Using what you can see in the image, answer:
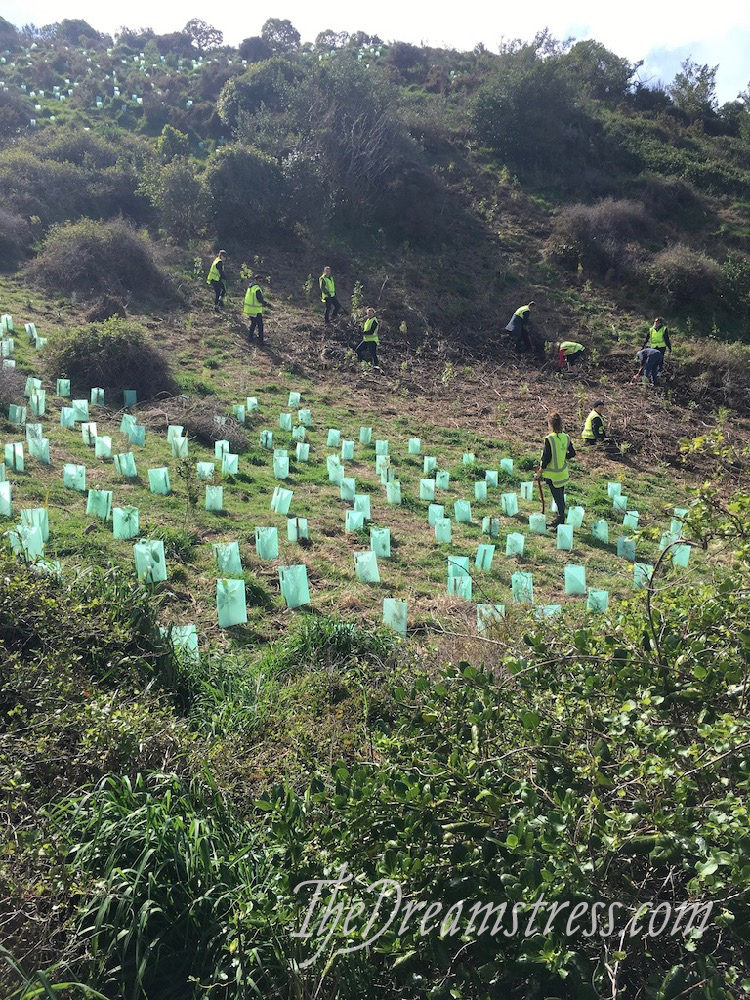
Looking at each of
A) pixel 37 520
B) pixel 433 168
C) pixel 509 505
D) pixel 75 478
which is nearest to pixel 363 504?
pixel 509 505

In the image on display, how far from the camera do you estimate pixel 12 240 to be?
18.0 meters

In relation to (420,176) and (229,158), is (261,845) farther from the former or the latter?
(420,176)

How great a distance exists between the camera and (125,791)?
3104mm

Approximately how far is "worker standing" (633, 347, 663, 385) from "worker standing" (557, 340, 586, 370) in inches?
53.8

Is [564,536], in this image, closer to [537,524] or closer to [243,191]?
[537,524]

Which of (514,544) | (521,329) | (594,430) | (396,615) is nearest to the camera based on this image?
(396,615)

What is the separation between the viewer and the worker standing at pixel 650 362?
15.6 metres

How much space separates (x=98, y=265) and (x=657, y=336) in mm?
13187

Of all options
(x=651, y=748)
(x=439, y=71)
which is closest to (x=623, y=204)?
(x=439, y=71)

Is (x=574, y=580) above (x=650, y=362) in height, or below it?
below

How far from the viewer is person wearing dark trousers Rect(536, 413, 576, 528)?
28.8ft

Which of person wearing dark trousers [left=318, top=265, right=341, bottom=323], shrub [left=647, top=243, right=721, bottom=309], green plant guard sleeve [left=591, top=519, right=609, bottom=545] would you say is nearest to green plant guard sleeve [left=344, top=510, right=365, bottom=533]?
green plant guard sleeve [left=591, top=519, right=609, bottom=545]

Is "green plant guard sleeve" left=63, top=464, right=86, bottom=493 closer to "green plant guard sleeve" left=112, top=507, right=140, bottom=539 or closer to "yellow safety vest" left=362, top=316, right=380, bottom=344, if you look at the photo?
"green plant guard sleeve" left=112, top=507, right=140, bottom=539

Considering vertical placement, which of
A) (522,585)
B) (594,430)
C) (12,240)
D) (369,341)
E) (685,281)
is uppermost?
(685,281)
